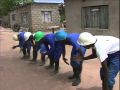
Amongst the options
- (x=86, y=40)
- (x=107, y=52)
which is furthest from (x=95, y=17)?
(x=107, y=52)

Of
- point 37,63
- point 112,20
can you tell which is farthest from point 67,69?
point 112,20

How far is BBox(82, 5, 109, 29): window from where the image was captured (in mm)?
14828

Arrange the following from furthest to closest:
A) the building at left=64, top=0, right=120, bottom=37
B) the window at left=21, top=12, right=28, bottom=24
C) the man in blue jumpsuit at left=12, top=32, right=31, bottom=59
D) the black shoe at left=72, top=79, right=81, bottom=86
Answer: the window at left=21, top=12, right=28, bottom=24 → the building at left=64, top=0, right=120, bottom=37 → the man in blue jumpsuit at left=12, top=32, right=31, bottom=59 → the black shoe at left=72, top=79, right=81, bottom=86

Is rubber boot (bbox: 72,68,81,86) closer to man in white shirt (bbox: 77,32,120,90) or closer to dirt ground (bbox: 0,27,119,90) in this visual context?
dirt ground (bbox: 0,27,119,90)

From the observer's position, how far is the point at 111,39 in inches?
228

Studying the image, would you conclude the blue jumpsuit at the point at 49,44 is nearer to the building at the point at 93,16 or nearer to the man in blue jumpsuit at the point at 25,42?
the man in blue jumpsuit at the point at 25,42

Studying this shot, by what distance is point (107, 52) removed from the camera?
559 cm

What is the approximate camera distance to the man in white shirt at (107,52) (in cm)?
545

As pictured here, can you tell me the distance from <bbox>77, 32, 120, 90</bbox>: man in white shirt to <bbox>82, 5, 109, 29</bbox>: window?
9021 millimetres

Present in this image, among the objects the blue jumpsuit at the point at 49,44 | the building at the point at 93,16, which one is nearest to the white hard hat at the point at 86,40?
the blue jumpsuit at the point at 49,44

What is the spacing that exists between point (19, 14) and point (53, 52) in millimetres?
27319

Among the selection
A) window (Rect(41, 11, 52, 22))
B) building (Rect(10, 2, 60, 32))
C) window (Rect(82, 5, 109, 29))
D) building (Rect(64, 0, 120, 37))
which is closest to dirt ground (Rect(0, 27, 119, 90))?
building (Rect(64, 0, 120, 37))

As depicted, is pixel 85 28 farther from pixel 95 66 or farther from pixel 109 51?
pixel 109 51

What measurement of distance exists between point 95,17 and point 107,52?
1015cm
